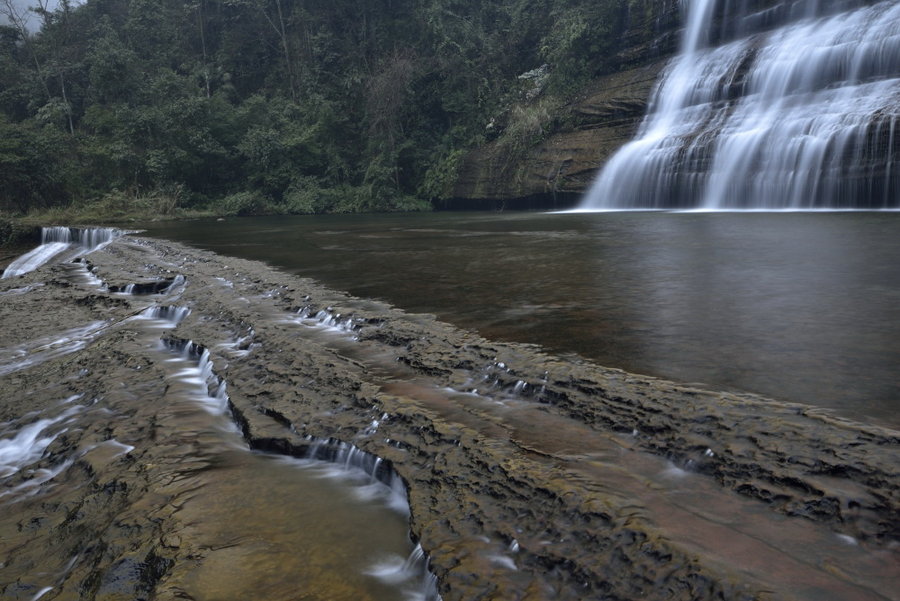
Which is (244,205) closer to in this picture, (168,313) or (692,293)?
(168,313)

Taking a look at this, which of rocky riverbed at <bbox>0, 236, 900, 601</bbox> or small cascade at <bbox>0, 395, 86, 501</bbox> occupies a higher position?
rocky riverbed at <bbox>0, 236, 900, 601</bbox>

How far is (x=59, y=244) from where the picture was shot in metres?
15.5

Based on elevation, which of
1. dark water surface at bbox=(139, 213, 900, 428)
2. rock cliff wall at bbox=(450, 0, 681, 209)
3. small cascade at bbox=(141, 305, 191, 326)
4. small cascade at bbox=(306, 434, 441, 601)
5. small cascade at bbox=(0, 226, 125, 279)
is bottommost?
small cascade at bbox=(0, 226, 125, 279)

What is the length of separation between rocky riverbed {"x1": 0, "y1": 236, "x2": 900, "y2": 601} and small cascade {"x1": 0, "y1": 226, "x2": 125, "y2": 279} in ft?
38.2

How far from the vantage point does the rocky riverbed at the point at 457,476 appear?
69.4 inches

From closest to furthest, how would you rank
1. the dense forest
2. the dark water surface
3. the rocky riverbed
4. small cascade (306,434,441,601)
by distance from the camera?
the rocky riverbed → small cascade (306,434,441,601) → the dark water surface → the dense forest

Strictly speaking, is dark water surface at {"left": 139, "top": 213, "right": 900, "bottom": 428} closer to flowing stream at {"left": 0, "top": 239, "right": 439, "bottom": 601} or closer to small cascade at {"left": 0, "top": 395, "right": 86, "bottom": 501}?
flowing stream at {"left": 0, "top": 239, "right": 439, "bottom": 601}

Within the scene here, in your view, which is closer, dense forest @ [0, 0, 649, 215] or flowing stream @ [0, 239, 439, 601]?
flowing stream @ [0, 239, 439, 601]

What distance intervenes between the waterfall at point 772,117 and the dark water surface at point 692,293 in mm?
2176

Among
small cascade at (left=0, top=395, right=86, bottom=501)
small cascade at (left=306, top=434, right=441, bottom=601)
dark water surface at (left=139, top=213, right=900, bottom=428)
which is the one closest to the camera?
small cascade at (left=306, top=434, right=441, bottom=601)

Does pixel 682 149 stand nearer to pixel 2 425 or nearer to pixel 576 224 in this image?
pixel 576 224

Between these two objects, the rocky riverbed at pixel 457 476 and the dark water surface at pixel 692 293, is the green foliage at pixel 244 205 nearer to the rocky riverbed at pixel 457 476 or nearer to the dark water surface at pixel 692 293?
the dark water surface at pixel 692 293

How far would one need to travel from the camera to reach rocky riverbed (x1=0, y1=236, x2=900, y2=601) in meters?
1.76

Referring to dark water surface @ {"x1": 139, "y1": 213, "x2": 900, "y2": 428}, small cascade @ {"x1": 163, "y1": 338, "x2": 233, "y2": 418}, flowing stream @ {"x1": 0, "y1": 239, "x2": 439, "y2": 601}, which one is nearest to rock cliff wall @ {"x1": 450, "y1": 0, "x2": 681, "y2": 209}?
dark water surface @ {"x1": 139, "y1": 213, "x2": 900, "y2": 428}
